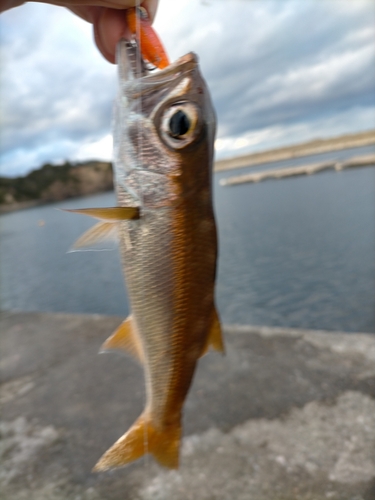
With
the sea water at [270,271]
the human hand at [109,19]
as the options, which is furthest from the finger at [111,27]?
the sea water at [270,271]

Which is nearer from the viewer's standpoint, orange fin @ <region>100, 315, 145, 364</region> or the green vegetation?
orange fin @ <region>100, 315, 145, 364</region>

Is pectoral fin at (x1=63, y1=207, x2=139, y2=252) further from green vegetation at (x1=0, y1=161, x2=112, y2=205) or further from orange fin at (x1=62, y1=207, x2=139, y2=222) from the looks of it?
green vegetation at (x1=0, y1=161, x2=112, y2=205)

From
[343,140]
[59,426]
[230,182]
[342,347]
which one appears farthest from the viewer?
[343,140]

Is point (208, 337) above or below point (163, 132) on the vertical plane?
below

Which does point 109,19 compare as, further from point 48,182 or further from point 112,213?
point 48,182

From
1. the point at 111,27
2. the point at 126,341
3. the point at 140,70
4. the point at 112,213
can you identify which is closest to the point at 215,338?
the point at 126,341

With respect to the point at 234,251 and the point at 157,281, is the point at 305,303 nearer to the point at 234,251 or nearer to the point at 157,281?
the point at 234,251

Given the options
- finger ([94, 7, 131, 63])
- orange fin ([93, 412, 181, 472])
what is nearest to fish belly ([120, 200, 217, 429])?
orange fin ([93, 412, 181, 472])

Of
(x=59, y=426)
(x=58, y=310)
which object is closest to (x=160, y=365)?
(x=59, y=426)

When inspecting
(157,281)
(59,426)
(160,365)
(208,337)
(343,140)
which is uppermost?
(343,140)
